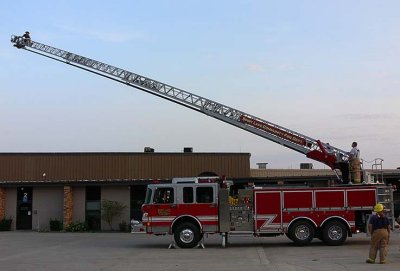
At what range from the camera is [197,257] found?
16094 millimetres

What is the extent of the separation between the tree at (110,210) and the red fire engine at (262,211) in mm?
13953

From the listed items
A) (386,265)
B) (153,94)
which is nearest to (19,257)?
(386,265)

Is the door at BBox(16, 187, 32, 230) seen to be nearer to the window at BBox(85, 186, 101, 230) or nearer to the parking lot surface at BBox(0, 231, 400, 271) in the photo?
the window at BBox(85, 186, 101, 230)

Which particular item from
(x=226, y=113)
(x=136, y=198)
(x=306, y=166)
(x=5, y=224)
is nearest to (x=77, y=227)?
(x=136, y=198)

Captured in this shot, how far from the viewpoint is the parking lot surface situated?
13709 mm

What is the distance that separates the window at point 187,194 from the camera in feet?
63.4

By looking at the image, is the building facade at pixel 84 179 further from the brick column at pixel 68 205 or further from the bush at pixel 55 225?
the bush at pixel 55 225

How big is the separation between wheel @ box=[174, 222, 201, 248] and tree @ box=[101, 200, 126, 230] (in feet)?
48.0

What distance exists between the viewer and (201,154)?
3819 cm

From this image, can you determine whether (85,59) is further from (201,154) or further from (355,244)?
A: (355,244)

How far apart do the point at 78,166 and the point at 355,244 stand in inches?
907

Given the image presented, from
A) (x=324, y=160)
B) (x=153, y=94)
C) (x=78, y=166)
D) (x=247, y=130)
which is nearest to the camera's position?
(x=324, y=160)

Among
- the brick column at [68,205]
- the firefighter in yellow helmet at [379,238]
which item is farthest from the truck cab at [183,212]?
the brick column at [68,205]

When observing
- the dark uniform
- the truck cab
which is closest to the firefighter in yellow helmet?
the dark uniform
